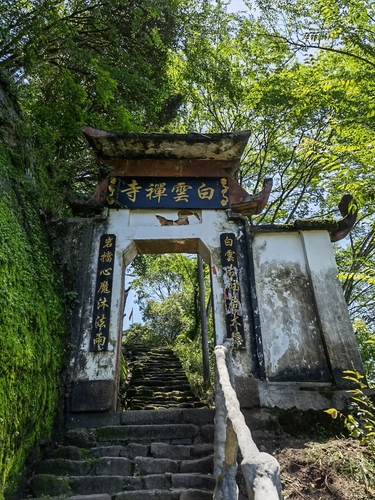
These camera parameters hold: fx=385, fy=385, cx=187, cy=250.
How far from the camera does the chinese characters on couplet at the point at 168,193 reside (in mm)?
6270

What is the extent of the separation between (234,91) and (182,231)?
5.94 meters

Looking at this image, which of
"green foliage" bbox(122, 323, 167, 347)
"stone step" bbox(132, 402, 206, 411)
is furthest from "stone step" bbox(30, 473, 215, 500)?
"green foliage" bbox(122, 323, 167, 347)

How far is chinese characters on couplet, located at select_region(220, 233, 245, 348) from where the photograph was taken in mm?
5324

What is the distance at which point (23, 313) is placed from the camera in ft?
12.5

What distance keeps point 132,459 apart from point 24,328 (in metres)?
1.72

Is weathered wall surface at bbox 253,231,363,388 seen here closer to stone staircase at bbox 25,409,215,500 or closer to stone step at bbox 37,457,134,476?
stone staircase at bbox 25,409,215,500

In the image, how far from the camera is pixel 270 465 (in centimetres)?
179

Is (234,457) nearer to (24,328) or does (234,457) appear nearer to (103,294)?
(24,328)

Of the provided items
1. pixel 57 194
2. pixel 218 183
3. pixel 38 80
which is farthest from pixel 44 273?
pixel 38 80

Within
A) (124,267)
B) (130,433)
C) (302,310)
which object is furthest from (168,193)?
(130,433)

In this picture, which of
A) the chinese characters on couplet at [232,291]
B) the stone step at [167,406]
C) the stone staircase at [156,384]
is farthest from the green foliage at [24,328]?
the stone staircase at [156,384]

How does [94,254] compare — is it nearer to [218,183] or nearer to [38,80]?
[218,183]

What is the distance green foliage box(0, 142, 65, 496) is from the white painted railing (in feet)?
5.51

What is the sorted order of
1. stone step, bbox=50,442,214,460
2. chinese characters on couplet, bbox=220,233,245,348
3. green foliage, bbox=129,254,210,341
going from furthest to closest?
green foliage, bbox=129,254,210,341
chinese characters on couplet, bbox=220,233,245,348
stone step, bbox=50,442,214,460
